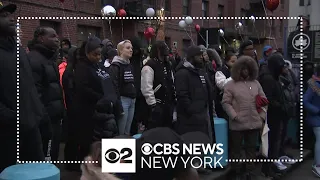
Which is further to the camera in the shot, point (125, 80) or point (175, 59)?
point (175, 59)

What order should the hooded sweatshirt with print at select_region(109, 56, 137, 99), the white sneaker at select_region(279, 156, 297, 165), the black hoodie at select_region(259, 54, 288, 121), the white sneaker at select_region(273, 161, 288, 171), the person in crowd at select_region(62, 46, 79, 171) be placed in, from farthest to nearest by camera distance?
the white sneaker at select_region(279, 156, 297, 165)
the white sneaker at select_region(273, 161, 288, 171)
the black hoodie at select_region(259, 54, 288, 121)
the hooded sweatshirt with print at select_region(109, 56, 137, 99)
the person in crowd at select_region(62, 46, 79, 171)

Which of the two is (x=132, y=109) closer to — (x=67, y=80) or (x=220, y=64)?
(x=67, y=80)

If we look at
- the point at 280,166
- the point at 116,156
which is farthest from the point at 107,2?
the point at 116,156

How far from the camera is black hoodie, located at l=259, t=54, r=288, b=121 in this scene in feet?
15.9

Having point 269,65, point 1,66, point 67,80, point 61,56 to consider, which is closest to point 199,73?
point 269,65

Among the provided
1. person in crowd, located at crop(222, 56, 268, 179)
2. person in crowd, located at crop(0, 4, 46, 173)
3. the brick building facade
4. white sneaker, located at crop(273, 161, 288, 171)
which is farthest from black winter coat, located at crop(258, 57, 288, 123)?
the brick building facade

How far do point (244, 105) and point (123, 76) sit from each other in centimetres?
151

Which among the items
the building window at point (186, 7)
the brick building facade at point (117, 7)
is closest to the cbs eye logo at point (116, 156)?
the brick building facade at point (117, 7)

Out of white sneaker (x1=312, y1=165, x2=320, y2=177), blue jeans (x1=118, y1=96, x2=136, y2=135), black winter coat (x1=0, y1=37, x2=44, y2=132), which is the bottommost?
white sneaker (x1=312, y1=165, x2=320, y2=177)

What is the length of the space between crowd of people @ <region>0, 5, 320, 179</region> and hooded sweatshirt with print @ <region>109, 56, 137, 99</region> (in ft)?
0.04

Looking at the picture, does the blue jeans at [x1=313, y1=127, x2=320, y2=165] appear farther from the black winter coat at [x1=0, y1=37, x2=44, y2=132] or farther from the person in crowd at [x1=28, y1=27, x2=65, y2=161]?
the black winter coat at [x1=0, y1=37, x2=44, y2=132]

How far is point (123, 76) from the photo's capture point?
461 centimetres

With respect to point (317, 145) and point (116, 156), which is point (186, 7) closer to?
point (317, 145)

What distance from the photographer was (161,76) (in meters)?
4.70
